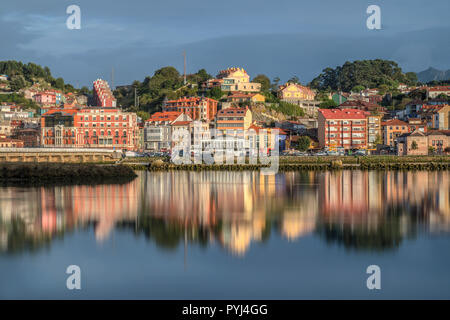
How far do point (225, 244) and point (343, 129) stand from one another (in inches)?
2619

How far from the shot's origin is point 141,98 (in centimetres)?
11088

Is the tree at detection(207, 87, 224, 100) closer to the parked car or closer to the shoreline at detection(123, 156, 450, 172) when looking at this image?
the parked car

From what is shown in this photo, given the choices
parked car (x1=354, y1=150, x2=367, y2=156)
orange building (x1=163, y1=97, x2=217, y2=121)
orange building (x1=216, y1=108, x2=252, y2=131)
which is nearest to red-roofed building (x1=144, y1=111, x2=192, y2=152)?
orange building (x1=163, y1=97, x2=217, y2=121)

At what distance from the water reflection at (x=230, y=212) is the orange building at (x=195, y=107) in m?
48.4

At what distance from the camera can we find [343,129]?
84.5 metres

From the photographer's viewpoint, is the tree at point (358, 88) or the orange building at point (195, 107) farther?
the tree at point (358, 88)

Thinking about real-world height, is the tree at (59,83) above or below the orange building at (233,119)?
above

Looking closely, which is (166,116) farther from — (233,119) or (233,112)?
(233,119)

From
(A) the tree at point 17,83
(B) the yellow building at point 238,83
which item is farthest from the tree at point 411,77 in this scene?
(A) the tree at point 17,83

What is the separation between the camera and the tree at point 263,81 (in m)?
114

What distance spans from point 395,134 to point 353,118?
20.9 ft

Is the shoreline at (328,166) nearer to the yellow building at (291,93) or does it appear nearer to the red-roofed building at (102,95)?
the yellow building at (291,93)
